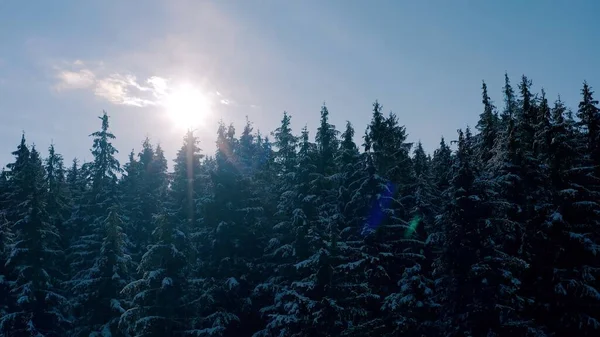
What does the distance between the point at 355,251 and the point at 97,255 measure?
23547 mm

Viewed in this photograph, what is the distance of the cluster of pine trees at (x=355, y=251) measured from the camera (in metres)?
24.2

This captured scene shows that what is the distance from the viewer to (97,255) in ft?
127

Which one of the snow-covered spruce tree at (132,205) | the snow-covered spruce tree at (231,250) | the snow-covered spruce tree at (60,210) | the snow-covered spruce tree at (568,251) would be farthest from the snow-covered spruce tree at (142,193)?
the snow-covered spruce tree at (568,251)

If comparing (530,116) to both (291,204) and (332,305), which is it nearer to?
(291,204)

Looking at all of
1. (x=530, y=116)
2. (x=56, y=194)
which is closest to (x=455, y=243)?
(x=530, y=116)

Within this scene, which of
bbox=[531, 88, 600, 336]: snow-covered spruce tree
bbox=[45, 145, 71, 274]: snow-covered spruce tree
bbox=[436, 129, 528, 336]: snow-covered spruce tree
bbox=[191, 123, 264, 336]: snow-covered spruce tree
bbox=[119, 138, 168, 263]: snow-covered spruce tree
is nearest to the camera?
bbox=[436, 129, 528, 336]: snow-covered spruce tree

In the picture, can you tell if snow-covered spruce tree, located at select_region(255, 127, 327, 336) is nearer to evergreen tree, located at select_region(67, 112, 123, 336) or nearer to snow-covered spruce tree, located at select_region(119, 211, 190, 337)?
snow-covered spruce tree, located at select_region(119, 211, 190, 337)

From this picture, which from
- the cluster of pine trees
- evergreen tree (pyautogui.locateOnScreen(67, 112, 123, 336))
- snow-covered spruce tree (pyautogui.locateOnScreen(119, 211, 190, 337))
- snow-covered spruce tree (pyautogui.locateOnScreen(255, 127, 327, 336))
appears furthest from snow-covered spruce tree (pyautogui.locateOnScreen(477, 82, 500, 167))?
evergreen tree (pyautogui.locateOnScreen(67, 112, 123, 336))

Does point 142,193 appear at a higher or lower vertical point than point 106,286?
higher

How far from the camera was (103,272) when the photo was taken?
34.4 metres

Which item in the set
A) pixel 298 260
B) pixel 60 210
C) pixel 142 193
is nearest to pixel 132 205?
pixel 142 193

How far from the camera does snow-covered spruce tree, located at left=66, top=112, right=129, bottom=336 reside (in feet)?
113

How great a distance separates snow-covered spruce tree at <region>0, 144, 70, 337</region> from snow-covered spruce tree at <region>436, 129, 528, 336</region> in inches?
1109

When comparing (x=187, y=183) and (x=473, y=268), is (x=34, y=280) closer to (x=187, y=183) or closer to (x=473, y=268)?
(x=187, y=183)
